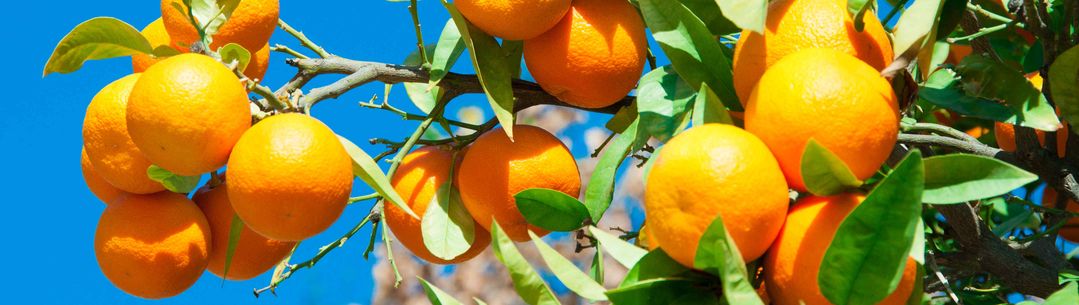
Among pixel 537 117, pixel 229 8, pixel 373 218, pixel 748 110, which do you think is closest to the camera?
pixel 748 110

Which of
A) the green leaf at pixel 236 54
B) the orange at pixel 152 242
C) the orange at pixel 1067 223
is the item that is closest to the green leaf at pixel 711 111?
the green leaf at pixel 236 54

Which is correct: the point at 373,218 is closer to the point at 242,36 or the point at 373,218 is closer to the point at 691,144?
the point at 242,36

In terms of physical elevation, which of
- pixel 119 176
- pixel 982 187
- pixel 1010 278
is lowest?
pixel 1010 278

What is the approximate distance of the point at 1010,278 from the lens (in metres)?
0.82

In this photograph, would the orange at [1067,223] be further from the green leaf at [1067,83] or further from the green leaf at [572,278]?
the green leaf at [572,278]

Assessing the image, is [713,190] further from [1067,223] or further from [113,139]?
[1067,223]

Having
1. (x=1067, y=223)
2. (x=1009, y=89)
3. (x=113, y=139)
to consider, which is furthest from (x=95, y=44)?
(x=1067, y=223)

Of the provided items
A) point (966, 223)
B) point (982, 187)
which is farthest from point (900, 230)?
point (966, 223)

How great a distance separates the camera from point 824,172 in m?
0.55

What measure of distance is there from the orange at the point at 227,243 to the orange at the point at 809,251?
0.45 metres

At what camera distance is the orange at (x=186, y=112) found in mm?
679

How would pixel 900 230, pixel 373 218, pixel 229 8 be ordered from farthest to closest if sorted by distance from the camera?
1. pixel 373 218
2. pixel 229 8
3. pixel 900 230

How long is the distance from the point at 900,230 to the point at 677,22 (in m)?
0.22

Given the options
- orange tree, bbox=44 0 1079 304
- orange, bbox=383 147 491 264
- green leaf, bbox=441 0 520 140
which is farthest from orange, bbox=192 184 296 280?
green leaf, bbox=441 0 520 140
